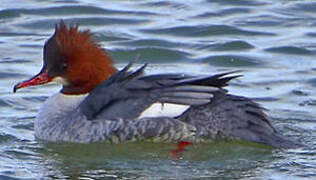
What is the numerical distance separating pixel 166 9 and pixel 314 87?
12.0 ft

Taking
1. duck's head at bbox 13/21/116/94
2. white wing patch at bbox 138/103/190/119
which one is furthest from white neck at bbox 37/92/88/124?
white wing patch at bbox 138/103/190/119

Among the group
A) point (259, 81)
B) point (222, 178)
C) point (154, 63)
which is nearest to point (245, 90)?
point (259, 81)

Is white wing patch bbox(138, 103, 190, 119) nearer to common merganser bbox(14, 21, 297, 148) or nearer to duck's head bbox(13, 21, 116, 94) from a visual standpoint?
common merganser bbox(14, 21, 297, 148)

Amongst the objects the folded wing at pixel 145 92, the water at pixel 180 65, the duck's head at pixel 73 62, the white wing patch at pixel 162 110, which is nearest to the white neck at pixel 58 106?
the duck's head at pixel 73 62

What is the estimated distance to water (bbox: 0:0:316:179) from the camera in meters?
8.97

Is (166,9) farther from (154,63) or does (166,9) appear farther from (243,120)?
(243,120)

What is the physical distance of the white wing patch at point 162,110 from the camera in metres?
9.33

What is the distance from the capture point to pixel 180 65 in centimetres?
1248

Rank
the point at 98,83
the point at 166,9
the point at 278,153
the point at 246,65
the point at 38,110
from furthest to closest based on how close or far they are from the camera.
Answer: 1. the point at 166,9
2. the point at 246,65
3. the point at 38,110
4. the point at 98,83
5. the point at 278,153

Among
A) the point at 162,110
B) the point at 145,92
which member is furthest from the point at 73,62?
the point at 162,110

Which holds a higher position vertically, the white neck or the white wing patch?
the white wing patch

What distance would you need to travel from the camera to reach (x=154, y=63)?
41.2 ft

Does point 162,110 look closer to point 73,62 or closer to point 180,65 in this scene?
point 73,62

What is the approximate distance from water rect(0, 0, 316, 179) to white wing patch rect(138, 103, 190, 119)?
0.27m
